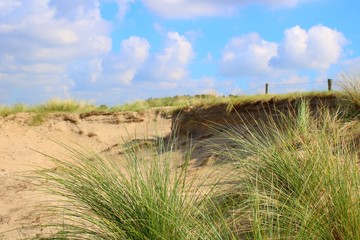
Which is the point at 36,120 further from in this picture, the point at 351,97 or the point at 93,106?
the point at 351,97

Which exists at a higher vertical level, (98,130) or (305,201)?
(305,201)

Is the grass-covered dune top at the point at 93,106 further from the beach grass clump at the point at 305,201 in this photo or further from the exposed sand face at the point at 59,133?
the beach grass clump at the point at 305,201

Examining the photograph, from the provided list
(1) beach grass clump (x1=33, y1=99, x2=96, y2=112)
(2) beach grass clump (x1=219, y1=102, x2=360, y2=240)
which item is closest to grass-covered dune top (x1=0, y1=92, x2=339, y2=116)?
(1) beach grass clump (x1=33, y1=99, x2=96, y2=112)

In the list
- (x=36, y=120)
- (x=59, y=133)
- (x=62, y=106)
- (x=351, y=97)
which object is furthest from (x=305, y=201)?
(x=62, y=106)

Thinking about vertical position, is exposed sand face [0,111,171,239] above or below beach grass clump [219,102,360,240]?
Answer: below

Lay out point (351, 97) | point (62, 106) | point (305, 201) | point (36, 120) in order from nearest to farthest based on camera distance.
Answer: point (305, 201) < point (351, 97) < point (36, 120) < point (62, 106)

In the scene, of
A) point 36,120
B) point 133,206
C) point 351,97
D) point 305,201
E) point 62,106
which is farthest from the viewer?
point 62,106

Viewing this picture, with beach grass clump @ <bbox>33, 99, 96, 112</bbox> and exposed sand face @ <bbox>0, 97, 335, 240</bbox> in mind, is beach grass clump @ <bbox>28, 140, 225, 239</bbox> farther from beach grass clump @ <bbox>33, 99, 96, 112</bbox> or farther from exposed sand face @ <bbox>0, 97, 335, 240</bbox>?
beach grass clump @ <bbox>33, 99, 96, 112</bbox>

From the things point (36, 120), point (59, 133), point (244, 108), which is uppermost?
point (244, 108)

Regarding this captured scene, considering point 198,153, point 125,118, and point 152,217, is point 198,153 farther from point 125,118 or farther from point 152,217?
point 152,217

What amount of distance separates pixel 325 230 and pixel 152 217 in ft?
3.40

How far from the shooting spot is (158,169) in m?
3.40

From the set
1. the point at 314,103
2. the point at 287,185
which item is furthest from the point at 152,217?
the point at 314,103

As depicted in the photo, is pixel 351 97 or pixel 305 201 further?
pixel 351 97
